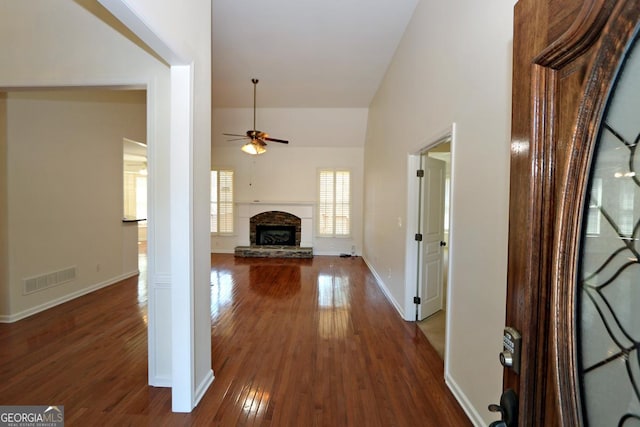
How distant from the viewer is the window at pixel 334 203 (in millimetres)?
7875

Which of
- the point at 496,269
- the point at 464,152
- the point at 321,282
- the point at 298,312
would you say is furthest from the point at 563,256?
the point at 321,282

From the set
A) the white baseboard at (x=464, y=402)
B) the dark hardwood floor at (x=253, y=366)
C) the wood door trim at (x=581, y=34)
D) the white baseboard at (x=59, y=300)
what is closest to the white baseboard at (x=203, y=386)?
the dark hardwood floor at (x=253, y=366)

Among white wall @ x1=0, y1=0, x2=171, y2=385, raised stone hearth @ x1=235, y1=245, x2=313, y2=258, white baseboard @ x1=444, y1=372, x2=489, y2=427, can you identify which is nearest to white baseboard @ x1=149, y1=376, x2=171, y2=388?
white wall @ x1=0, y1=0, x2=171, y2=385

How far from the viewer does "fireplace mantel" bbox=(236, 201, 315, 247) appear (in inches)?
311

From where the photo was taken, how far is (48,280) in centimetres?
371

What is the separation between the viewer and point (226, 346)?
2.81 m

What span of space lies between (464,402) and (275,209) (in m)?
6.53

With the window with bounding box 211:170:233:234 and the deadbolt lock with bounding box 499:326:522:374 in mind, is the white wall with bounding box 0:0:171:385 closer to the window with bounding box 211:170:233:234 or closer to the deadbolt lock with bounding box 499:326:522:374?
the deadbolt lock with bounding box 499:326:522:374

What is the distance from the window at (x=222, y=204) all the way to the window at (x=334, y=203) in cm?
260

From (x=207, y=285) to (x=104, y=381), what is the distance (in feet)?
3.84

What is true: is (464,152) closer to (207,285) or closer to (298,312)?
(207,285)

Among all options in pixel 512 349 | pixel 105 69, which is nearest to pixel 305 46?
pixel 105 69

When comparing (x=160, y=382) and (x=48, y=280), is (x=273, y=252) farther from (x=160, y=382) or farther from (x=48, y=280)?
(x=160, y=382)

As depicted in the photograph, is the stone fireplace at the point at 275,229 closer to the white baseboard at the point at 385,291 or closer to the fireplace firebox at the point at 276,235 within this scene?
the fireplace firebox at the point at 276,235
